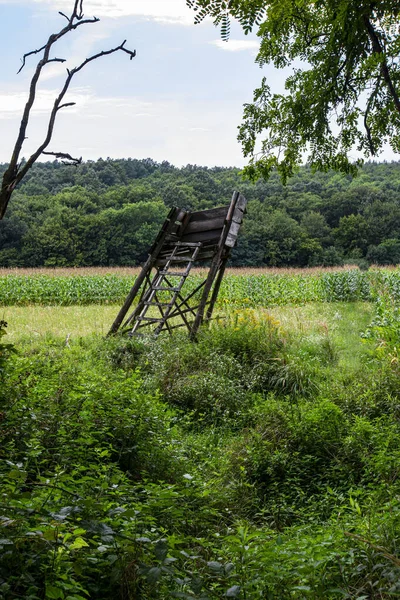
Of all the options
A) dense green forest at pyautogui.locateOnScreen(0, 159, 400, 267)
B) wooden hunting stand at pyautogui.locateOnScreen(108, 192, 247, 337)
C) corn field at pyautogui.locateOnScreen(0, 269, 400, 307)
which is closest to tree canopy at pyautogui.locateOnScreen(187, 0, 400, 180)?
wooden hunting stand at pyautogui.locateOnScreen(108, 192, 247, 337)

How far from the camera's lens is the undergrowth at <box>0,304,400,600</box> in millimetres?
2623

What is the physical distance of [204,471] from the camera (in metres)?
5.48

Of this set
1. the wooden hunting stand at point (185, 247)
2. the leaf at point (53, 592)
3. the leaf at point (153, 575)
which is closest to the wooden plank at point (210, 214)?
the wooden hunting stand at point (185, 247)

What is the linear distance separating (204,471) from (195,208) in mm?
47209

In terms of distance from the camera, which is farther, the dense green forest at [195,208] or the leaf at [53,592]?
the dense green forest at [195,208]

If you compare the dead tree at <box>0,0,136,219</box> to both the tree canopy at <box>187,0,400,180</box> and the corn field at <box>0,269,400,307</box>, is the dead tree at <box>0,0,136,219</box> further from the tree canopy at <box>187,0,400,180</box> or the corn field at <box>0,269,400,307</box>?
the corn field at <box>0,269,400,307</box>

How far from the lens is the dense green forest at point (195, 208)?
1866 inches

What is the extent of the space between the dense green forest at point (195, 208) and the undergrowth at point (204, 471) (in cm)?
3776

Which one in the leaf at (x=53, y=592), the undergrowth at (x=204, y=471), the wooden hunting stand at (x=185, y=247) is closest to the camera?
the leaf at (x=53, y=592)

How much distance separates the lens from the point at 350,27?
17.3 feet

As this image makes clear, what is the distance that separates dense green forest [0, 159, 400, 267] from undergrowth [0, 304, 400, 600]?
124 feet

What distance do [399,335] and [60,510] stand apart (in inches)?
339

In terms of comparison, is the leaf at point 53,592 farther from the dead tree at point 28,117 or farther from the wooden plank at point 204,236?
the wooden plank at point 204,236

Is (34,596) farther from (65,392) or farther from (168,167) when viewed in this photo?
(168,167)
